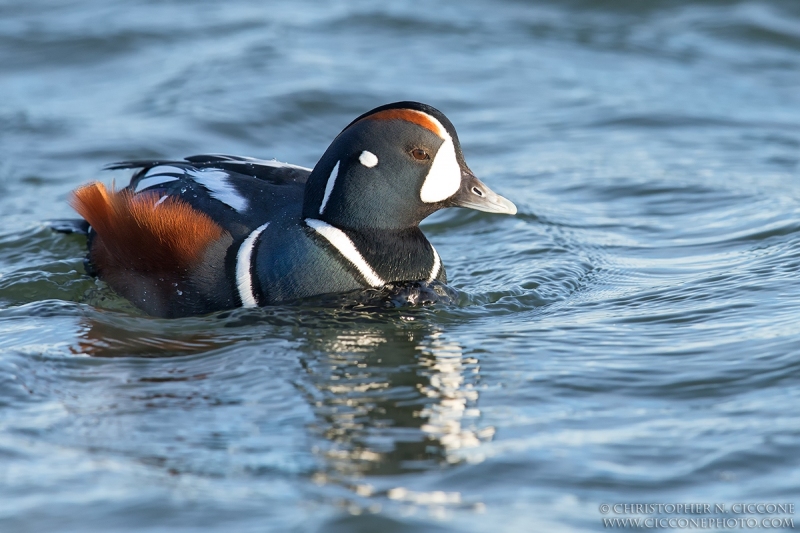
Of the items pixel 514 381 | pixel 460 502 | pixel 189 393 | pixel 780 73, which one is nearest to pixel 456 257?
pixel 514 381

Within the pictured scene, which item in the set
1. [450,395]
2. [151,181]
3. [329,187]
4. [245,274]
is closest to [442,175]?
[329,187]

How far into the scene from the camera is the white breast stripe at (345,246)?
6.86 metres

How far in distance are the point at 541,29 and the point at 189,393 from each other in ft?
37.4

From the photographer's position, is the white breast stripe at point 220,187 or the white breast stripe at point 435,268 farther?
the white breast stripe at point 435,268

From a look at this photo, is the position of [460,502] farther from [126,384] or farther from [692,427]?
[126,384]

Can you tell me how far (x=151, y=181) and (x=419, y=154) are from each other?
1.98 metres

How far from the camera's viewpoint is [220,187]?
7.18m

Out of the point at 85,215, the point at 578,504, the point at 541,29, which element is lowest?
the point at 578,504

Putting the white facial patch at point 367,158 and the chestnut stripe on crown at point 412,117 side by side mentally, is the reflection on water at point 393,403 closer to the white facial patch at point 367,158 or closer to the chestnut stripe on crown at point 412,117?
the white facial patch at point 367,158

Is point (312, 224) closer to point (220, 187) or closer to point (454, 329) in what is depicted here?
point (220, 187)

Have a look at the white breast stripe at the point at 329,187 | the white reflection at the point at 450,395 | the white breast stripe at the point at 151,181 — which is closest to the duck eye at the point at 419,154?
the white breast stripe at the point at 329,187

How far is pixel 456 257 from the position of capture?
29.2ft

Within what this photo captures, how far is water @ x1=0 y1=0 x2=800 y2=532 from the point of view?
4805mm

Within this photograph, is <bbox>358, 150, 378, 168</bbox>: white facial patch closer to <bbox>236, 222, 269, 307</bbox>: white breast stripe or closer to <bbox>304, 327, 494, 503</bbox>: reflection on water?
<bbox>236, 222, 269, 307</bbox>: white breast stripe
